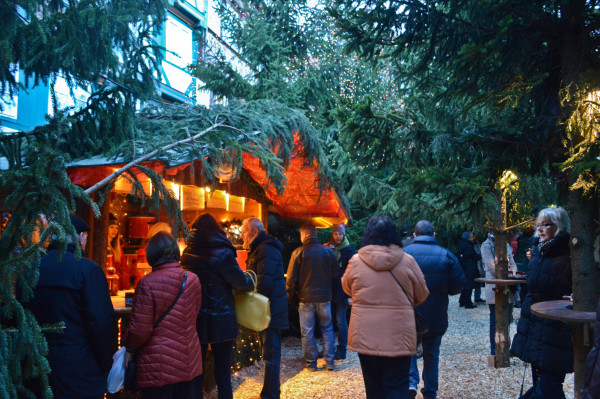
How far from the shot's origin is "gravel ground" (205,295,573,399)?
657 cm

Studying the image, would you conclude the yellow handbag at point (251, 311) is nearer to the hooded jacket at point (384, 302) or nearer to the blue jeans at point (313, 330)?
the hooded jacket at point (384, 302)

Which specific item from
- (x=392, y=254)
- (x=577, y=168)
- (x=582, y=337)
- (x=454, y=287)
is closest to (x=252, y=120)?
(x=392, y=254)

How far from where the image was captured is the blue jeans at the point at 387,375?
167 inches

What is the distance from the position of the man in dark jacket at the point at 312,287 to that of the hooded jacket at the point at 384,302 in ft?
11.1

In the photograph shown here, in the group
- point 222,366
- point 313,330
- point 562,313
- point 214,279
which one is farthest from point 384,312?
point 313,330

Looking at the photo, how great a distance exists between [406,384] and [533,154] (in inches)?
110

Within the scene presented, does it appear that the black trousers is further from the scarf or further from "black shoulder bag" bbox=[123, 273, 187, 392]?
the scarf

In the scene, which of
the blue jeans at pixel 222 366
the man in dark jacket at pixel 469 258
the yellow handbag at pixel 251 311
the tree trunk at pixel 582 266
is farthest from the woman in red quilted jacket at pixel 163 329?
the man in dark jacket at pixel 469 258

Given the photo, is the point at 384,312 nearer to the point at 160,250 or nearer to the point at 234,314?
the point at 234,314

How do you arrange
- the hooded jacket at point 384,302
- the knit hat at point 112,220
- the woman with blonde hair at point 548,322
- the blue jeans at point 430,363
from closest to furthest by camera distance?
the hooded jacket at point 384,302, the woman with blonde hair at point 548,322, the blue jeans at point 430,363, the knit hat at point 112,220

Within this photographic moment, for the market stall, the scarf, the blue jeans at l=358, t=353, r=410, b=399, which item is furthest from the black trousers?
the scarf

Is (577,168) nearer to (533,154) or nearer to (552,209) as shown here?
(552,209)

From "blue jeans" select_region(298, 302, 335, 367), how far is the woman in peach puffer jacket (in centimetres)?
345

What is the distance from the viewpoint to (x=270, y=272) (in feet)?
19.5
